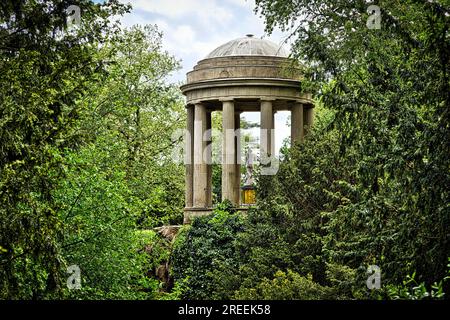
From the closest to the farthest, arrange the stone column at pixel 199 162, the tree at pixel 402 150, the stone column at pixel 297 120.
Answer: the tree at pixel 402 150 → the stone column at pixel 199 162 → the stone column at pixel 297 120

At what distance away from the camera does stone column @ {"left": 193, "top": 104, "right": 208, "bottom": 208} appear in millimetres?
36844

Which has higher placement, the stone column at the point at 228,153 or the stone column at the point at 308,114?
the stone column at the point at 308,114

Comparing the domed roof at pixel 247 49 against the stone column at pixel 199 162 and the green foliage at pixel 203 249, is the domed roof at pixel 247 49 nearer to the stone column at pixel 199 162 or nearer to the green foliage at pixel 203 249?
the stone column at pixel 199 162

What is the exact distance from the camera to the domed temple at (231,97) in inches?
1411

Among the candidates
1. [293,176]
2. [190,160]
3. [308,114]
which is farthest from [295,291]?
[308,114]

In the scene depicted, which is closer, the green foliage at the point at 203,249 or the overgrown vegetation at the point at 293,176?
the overgrown vegetation at the point at 293,176

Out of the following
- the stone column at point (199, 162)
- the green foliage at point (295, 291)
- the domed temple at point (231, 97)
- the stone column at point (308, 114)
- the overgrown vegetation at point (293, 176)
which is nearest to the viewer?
the overgrown vegetation at point (293, 176)

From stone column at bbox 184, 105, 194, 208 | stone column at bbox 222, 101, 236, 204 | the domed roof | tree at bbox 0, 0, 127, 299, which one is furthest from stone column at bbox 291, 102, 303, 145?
tree at bbox 0, 0, 127, 299

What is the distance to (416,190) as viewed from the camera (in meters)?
14.3

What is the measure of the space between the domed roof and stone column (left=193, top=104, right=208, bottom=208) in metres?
2.92

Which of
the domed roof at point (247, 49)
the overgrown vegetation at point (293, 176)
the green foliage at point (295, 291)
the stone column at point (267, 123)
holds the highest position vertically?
the domed roof at point (247, 49)

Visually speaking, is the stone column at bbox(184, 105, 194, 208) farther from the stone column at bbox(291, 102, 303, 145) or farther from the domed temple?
the stone column at bbox(291, 102, 303, 145)

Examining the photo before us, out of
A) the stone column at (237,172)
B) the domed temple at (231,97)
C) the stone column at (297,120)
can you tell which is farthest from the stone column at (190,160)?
the stone column at (297,120)

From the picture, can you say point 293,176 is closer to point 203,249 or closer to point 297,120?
point 203,249
